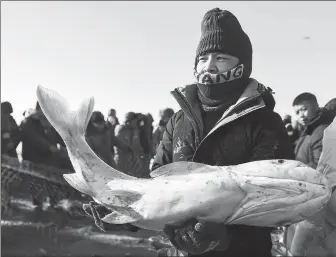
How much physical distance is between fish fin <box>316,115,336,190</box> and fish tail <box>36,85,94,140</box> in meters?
1.06

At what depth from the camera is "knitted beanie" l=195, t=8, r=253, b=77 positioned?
1.99 metres

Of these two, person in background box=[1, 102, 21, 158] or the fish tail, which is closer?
the fish tail

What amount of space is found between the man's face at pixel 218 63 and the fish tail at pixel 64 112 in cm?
54

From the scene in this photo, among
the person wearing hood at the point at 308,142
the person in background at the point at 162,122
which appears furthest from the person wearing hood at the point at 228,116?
the person in background at the point at 162,122

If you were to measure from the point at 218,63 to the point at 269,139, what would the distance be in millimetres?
389

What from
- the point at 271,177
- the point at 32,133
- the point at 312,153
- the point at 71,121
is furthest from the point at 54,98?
the point at 32,133

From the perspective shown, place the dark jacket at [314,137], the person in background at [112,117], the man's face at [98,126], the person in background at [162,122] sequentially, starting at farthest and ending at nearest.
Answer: the person in background at [112,117] → the person in background at [162,122] → the man's face at [98,126] → the dark jacket at [314,137]

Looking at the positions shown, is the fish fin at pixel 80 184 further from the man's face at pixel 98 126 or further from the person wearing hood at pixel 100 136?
the man's face at pixel 98 126

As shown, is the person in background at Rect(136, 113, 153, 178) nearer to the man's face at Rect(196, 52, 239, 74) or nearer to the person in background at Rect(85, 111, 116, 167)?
the person in background at Rect(85, 111, 116, 167)

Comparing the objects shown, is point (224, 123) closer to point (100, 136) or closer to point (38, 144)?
point (38, 144)

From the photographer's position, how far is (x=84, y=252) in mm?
5984

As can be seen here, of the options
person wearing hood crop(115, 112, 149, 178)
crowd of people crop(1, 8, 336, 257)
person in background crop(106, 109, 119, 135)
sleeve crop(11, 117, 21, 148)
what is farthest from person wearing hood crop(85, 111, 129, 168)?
crowd of people crop(1, 8, 336, 257)

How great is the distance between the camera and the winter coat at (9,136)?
24.9ft

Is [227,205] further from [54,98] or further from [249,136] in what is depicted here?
[54,98]
